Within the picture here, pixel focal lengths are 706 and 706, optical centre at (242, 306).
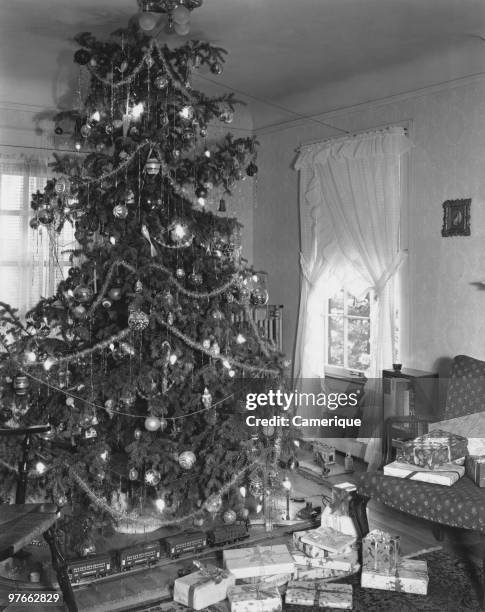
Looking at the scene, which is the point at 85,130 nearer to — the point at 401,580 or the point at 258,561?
the point at 258,561

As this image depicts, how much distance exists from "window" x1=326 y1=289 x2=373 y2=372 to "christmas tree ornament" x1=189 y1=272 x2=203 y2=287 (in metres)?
1.90

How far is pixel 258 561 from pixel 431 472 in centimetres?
89

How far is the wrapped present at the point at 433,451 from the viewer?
10.9 feet

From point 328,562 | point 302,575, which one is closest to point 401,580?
point 328,562

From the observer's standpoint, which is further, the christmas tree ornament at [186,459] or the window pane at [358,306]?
the window pane at [358,306]

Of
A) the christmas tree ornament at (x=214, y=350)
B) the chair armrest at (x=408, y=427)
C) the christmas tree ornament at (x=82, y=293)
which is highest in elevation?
the christmas tree ornament at (x=82, y=293)

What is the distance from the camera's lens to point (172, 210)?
3.83m

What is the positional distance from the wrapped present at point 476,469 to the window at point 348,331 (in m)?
2.04

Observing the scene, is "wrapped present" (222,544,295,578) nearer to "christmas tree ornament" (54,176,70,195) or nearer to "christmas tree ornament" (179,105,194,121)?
"christmas tree ornament" (54,176,70,195)

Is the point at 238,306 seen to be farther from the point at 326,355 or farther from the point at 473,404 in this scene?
the point at 326,355

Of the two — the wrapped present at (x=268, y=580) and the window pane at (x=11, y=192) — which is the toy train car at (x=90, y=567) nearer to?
the wrapped present at (x=268, y=580)

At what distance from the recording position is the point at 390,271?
4934mm

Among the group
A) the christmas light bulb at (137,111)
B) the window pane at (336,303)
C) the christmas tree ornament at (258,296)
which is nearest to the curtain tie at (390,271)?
the window pane at (336,303)

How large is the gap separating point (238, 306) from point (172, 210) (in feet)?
2.07
